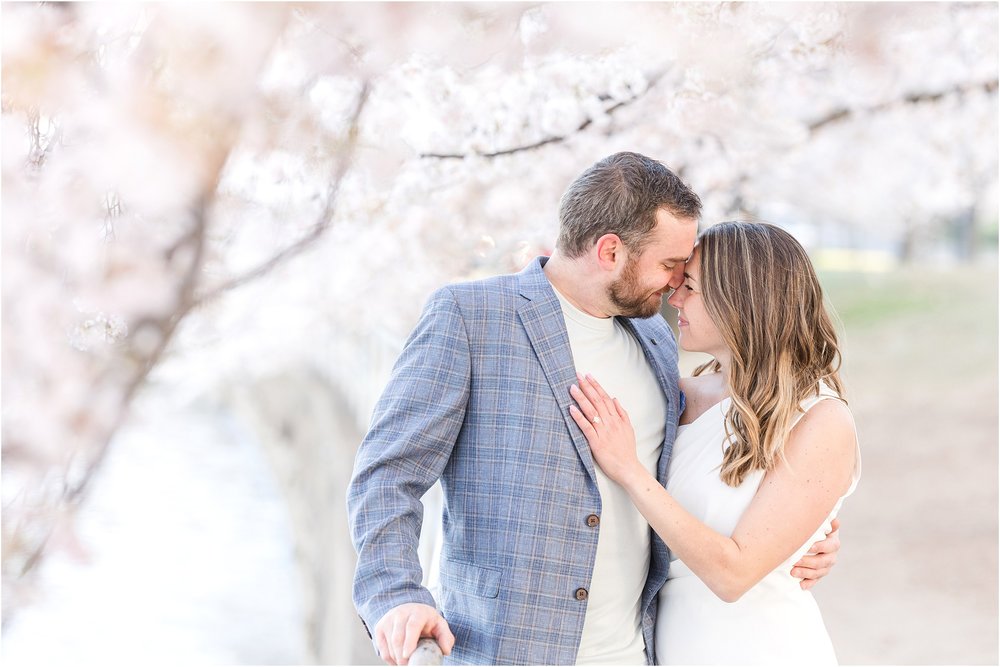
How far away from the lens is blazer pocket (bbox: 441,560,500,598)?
198cm

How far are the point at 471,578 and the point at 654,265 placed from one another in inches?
31.8

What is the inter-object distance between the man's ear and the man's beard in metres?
0.02

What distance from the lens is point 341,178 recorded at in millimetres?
3760

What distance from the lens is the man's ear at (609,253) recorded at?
2121mm

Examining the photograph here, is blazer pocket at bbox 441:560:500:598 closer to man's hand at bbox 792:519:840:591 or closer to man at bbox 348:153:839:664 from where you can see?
man at bbox 348:153:839:664

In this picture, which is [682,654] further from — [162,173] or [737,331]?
[162,173]

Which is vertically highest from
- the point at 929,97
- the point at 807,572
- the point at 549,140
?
the point at 929,97

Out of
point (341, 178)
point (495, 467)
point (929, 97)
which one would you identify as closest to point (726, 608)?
point (495, 467)

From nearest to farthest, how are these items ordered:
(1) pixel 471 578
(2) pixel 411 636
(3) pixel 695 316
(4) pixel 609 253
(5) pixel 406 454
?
Answer: (2) pixel 411 636
(5) pixel 406 454
(1) pixel 471 578
(4) pixel 609 253
(3) pixel 695 316

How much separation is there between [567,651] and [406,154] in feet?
7.84

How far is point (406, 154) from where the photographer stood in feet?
12.6

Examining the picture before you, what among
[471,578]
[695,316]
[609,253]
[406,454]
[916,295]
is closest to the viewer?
[406,454]

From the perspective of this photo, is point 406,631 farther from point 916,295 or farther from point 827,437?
point 916,295

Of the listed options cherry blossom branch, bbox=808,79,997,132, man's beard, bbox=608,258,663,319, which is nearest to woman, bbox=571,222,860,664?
man's beard, bbox=608,258,663,319
